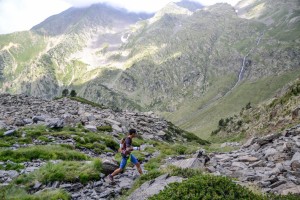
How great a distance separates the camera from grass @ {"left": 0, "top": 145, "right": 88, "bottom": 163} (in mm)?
22938

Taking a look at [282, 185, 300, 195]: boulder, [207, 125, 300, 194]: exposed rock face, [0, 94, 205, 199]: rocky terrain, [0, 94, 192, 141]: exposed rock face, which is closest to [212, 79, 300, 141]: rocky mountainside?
[0, 94, 205, 199]: rocky terrain

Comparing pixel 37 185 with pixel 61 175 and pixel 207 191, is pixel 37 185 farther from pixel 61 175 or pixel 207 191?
pixel 207 191

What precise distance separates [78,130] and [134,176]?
65.3 ft

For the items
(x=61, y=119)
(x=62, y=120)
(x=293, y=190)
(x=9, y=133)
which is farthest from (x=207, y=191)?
(x=61, y=119)

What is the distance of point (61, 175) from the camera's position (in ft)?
61.0

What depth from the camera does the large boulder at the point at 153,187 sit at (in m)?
13.0

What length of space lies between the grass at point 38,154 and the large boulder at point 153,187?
1128cm

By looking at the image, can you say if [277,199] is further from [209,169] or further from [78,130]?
[78,130]

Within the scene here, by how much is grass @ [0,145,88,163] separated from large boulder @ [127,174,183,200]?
Result: 11.3 metres

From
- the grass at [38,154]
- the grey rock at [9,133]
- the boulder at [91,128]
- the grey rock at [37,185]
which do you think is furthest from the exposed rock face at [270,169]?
the boulder at [91,128]

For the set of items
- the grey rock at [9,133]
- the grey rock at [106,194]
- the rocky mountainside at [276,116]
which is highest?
the grey rock at [9,133]

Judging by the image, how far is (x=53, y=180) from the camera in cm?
1834

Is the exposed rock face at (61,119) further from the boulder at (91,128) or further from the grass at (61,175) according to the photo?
the grass at (61,175)

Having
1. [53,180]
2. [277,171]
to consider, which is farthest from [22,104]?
[277,171]
